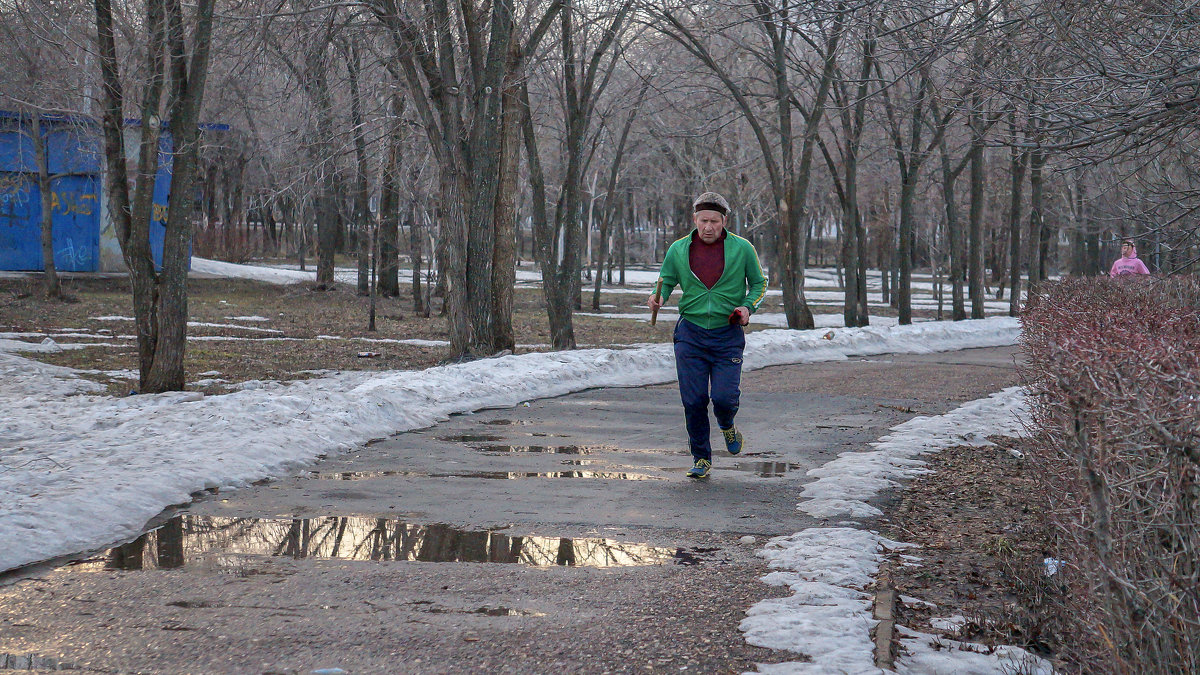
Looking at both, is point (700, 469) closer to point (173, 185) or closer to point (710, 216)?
point (710, 216)

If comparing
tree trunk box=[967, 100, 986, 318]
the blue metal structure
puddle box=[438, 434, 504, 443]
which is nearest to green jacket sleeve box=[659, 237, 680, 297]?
puddle box=[438, 434, 504, 443]

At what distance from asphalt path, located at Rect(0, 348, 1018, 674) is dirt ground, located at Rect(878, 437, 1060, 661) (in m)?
0.70

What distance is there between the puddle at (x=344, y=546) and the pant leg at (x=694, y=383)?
188 cm

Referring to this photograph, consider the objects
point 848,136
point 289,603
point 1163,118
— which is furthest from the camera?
point 848,136

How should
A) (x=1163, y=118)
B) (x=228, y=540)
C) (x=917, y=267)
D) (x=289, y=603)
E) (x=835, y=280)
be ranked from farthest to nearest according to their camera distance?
(x=917, y=267) < (x=835, y=280) < (x=1163, y=118) < (x=228, y=540) < (x=289, y=603)

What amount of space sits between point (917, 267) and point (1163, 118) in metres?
86.3

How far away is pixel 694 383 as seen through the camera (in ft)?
25.4

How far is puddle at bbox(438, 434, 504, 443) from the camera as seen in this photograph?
9.47 metres

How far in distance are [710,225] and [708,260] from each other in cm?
25

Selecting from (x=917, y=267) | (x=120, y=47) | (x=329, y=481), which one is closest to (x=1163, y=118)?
(x=329, y=481)

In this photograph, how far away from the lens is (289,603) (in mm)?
4828

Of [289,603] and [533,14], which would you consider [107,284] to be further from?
[289,603]

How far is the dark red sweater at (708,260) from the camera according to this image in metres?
7.73

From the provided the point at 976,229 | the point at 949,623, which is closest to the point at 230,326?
the point at 976,229
